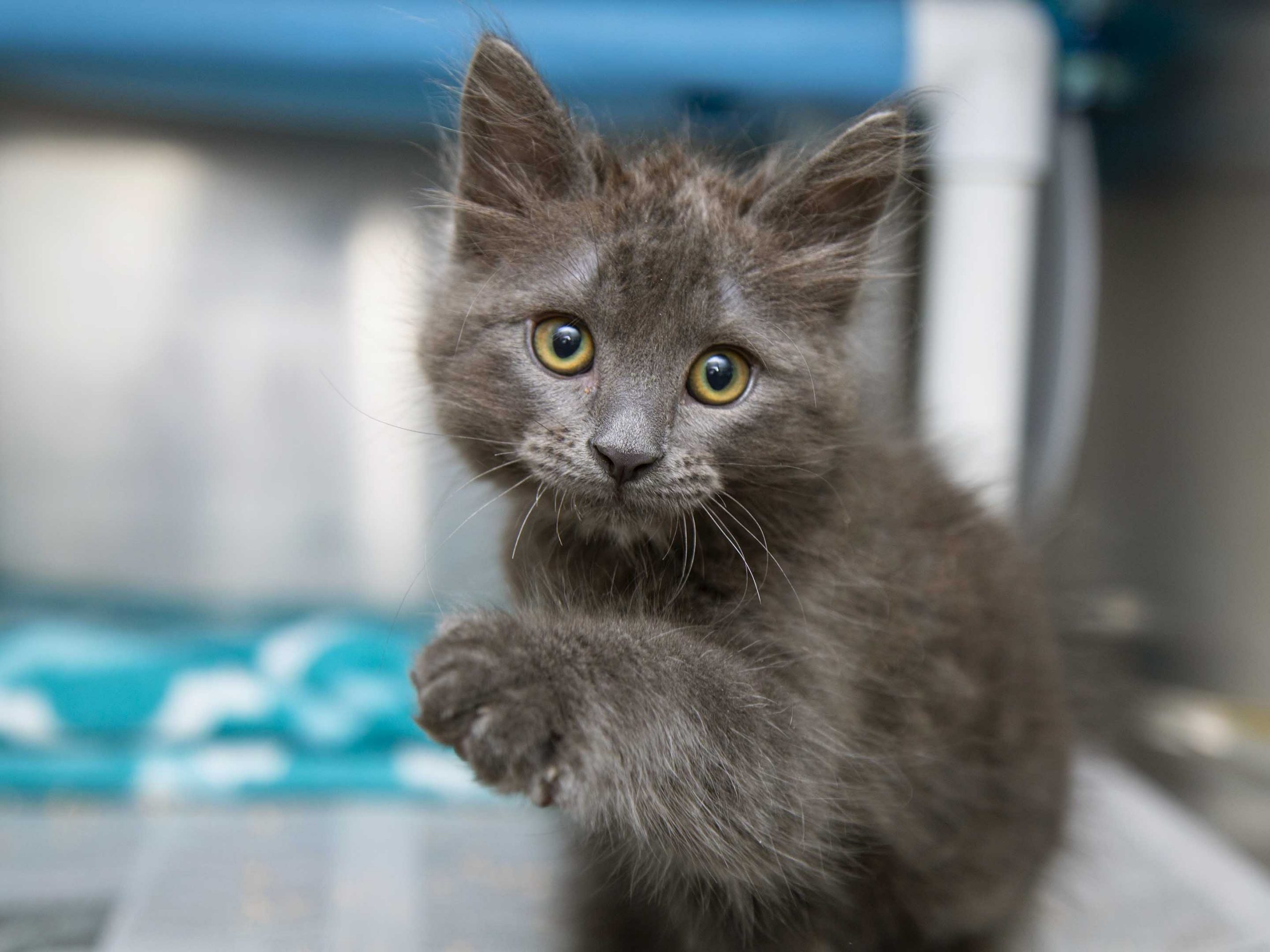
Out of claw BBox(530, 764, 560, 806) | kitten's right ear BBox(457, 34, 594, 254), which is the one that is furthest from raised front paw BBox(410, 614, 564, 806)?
kitten's right ear BBox(457, 34, 594, 254)

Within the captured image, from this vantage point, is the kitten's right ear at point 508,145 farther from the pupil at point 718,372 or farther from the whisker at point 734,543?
the whisker at point 734,543

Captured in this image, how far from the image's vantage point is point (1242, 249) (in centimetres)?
205

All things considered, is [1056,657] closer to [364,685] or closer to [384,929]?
[384,929]

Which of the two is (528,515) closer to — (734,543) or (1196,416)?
(734,543)

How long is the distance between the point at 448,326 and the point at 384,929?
0.87 m

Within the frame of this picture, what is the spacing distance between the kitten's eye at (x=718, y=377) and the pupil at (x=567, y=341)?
0.12 m

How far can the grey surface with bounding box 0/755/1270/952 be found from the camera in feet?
4.78

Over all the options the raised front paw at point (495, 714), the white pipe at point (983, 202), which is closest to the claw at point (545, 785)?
the raised front paw at point (495, 714)

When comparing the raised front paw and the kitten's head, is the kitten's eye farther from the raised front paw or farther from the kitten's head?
the raised front paw

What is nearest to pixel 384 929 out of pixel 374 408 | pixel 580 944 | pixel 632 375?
pixel 580 944

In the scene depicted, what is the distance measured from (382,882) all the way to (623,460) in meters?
1.00

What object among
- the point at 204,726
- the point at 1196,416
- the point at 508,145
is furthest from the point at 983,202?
the point at 204,726

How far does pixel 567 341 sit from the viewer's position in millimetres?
1045

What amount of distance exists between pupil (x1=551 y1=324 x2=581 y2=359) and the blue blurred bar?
897 mm
